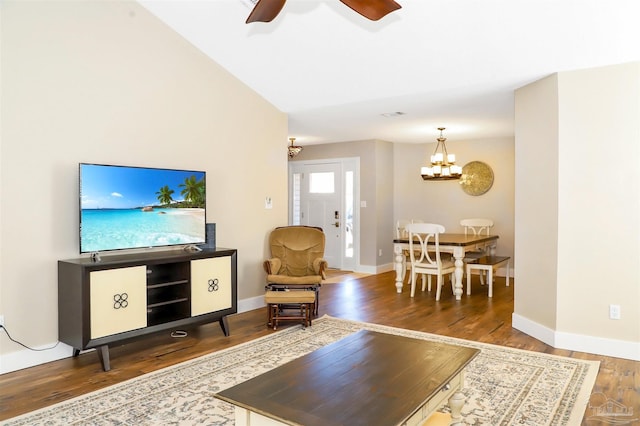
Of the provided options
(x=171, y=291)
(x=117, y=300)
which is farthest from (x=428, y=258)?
(x=117, y=300)

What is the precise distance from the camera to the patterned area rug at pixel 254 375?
2.58 meters

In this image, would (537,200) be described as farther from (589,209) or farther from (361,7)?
(361,7)

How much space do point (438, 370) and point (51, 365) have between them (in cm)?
284

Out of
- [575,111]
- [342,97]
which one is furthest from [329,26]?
[575,111]

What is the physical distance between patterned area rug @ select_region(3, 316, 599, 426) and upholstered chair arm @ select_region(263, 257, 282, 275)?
1.04m

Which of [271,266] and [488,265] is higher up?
[271,266]

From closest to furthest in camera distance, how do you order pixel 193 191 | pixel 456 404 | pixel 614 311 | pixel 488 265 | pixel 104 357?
pixel 456 404
pixel 104 357
pixel 614 311
pixel 193 191
pixel 488 265

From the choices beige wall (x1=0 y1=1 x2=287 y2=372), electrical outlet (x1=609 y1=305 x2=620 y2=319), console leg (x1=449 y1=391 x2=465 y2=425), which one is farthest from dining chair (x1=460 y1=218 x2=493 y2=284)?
console leg (x1=449 y1=391 x2=465 y2=425)

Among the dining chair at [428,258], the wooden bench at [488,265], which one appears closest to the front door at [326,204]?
the dining chair at [428,258]

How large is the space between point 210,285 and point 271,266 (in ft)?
2.82

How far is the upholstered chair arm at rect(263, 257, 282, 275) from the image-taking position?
4864 mm

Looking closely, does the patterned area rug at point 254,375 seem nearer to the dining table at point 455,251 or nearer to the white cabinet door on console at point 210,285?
the white cabinet door on console at point 210,285

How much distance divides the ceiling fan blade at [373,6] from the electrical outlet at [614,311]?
115 inches

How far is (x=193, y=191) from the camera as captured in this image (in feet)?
14.3
